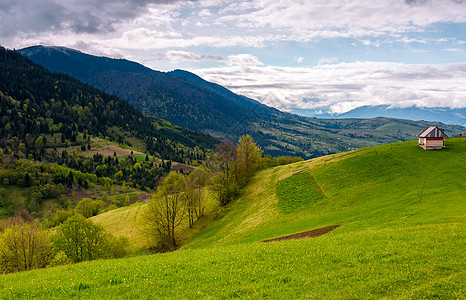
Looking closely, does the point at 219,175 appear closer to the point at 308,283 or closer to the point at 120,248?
the point at 120,248

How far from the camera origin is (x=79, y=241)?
5253 cm

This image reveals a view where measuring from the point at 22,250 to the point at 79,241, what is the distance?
9108mm

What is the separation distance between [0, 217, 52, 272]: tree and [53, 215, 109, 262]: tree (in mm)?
2830

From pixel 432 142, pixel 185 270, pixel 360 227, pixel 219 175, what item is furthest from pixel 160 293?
pixel 432 142

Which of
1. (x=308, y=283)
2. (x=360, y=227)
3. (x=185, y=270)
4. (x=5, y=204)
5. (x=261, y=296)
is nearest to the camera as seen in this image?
(x=261, y=296)

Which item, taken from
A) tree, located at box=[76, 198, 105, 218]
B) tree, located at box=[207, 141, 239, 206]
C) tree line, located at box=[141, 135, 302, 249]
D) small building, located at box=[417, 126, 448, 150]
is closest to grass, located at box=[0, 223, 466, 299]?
tree line, located at box=[141, 135, 302, 249]

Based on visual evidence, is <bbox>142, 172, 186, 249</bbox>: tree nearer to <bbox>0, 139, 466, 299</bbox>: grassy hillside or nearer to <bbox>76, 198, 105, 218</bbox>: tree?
<bbox>0, 139, 466, 299</bbox>: grassy hillside

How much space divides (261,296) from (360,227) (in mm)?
24980

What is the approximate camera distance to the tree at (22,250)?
46.6 meters

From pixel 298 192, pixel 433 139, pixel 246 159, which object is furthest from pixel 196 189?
pixel 433 139

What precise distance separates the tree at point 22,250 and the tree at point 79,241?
9.28ft

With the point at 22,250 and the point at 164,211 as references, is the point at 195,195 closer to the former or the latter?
the point at 164,211

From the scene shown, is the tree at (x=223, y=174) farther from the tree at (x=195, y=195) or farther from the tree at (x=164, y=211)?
the tree at (x=164, y=211)

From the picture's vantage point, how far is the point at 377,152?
71500 mm
